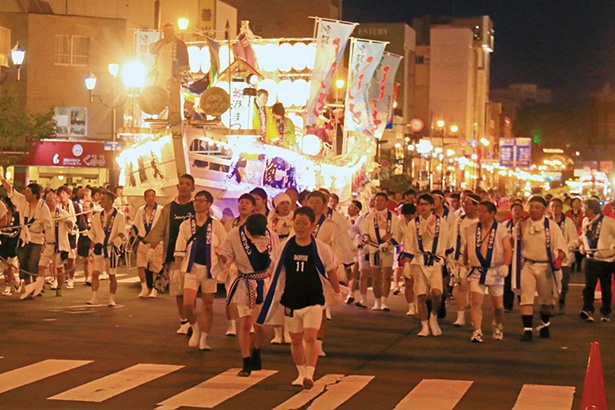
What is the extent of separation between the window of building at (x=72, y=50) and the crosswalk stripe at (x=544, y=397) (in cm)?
4201

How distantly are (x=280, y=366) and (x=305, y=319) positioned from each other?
1865mm

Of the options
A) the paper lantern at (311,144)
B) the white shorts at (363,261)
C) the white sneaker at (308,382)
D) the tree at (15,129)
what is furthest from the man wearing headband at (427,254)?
the tree at (15,129)

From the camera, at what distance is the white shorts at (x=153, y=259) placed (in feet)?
59.2

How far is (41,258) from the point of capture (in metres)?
19.4

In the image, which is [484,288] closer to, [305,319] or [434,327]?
[434,327]

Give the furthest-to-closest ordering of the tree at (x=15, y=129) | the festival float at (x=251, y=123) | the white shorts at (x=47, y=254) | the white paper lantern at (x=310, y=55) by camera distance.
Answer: the tree at (x=15, y=129), the white paper lantern at (x=310, y=55), the festival float at (x=251, y=123), the white shorts at (x=47, y=254)

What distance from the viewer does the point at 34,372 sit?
1109cm

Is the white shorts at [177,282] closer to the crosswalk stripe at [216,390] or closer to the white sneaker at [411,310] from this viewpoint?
the crosswalk stripe at [216,390]

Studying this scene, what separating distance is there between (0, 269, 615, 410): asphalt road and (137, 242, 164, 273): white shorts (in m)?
1.10

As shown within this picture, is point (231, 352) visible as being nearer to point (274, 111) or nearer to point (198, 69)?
point (274, 111)

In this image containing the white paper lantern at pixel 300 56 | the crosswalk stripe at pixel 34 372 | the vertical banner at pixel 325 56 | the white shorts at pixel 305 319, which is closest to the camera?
the white shorts at pixel 305 319

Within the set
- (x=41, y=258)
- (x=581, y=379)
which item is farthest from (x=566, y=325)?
(x=41, y=258)

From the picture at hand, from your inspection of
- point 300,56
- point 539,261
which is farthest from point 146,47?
point 539,261

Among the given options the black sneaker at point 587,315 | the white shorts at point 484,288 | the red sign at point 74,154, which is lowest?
the black sneaker at point 587,315
